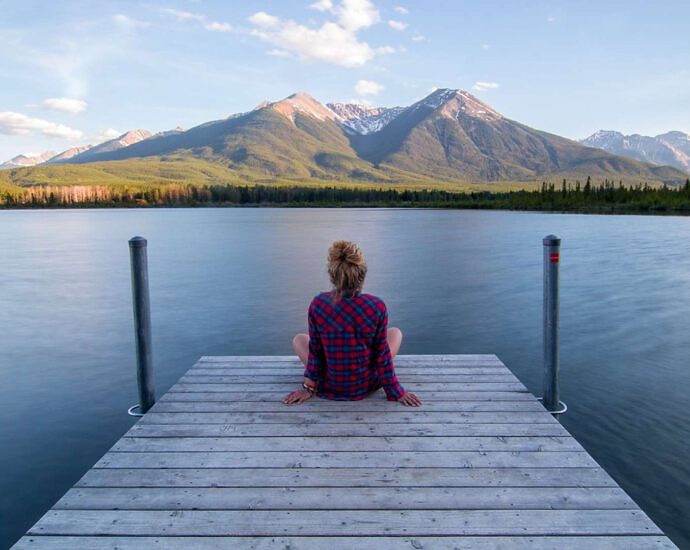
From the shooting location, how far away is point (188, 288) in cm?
2616

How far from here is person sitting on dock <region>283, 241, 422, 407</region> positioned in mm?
6004

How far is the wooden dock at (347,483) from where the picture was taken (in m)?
4.01

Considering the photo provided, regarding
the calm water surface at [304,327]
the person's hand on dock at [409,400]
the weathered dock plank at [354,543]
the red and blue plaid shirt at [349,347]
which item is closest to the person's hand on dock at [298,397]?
the red and blue plaid shirt at [349,347]

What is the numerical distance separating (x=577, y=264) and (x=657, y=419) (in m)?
24.0

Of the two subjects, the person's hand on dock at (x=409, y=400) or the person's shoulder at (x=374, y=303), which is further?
the person's hand on dock at (x=409, y=400)

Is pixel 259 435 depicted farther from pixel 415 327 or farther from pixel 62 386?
pixel 415 327

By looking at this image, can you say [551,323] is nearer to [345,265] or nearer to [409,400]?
[409,400]

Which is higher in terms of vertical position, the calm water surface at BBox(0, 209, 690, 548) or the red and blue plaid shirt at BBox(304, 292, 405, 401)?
the red and blue plaid shirt at BBox(304, 292, 405, 401)

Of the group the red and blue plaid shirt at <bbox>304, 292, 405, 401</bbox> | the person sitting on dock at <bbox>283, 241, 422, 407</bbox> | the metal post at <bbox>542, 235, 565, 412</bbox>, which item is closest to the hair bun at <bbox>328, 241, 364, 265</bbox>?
the person sitting on dock at <bbox>283, 241, 422, 407</bbox>

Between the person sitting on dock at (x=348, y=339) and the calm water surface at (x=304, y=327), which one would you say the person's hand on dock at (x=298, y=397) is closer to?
the person sitting on dock at (x=348, y=339)

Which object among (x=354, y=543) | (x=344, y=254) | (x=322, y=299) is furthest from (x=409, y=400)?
(x=354, y=543)

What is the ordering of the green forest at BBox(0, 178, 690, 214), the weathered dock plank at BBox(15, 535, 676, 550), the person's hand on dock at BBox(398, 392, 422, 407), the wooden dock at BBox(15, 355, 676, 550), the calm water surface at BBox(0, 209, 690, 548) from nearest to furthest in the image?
1. the weathered dock plank at BBox(15, 535, 676, 550)
2. the wooden dock at BBox(15, 355, 676, 550)
3. the person's hand on dock at BBox(398, 392, 422, 407)
4. the calm water surface at BBox(0, 209, 690, 548)
5. the green forest at BBox(0, 178, 690, 214)

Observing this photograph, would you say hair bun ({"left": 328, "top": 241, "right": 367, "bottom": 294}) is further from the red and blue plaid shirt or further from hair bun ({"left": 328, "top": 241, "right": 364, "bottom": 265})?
the red and blue plaid shirt

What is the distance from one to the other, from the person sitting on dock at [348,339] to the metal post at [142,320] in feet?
6.71
